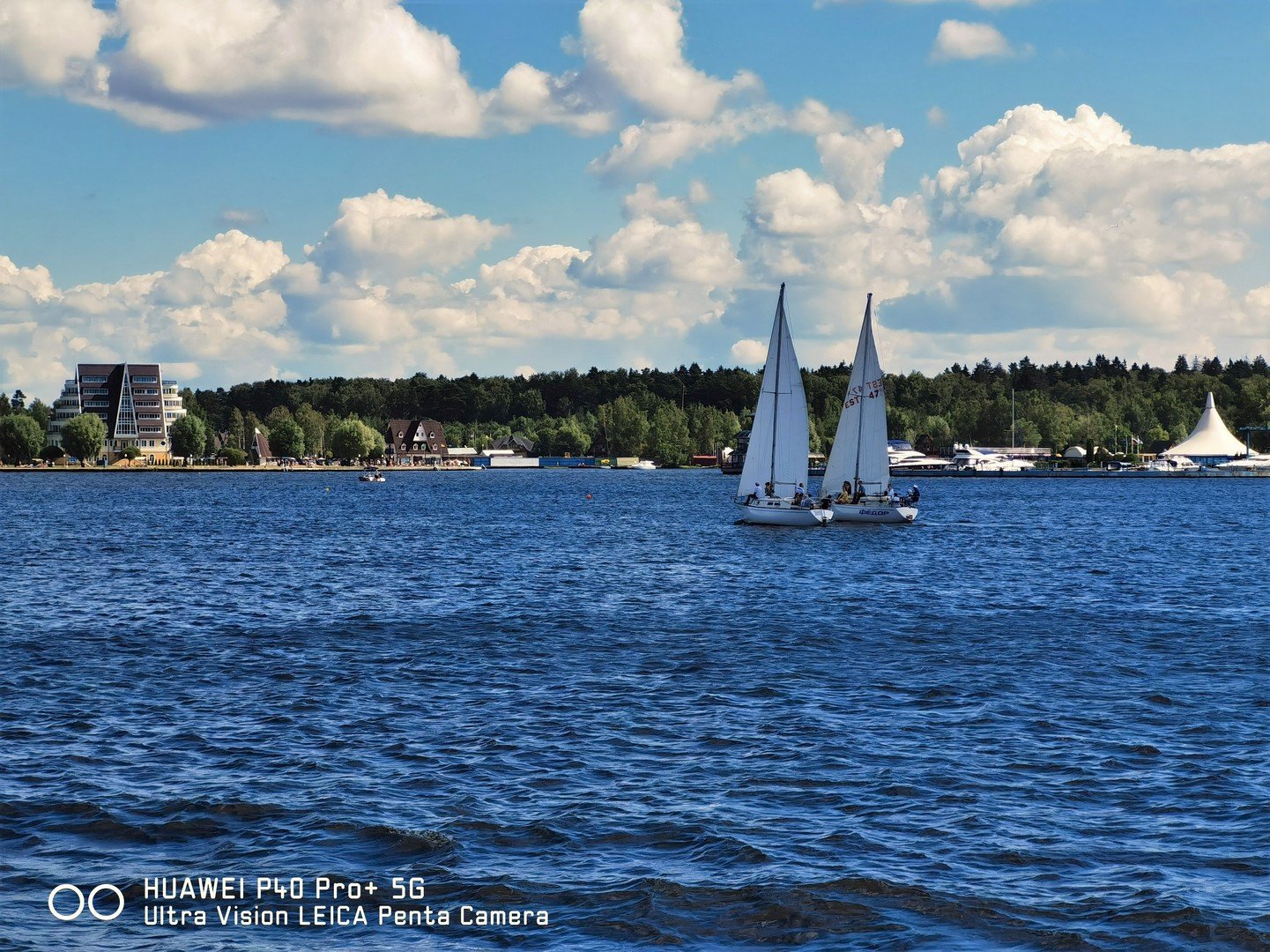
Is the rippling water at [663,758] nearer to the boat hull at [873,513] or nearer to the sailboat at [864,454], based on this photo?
the sailboat at [864,454]

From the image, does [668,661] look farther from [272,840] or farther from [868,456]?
[868,456]

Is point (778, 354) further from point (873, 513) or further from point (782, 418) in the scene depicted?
point (873, 513)

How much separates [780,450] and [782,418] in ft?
10.8

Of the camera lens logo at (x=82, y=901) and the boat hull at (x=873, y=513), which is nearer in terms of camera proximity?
the camera lens logo at (x=82, y=901)

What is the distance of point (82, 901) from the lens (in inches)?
768

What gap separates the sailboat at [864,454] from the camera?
104 metres

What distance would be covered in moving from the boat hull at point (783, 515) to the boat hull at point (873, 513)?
2.16 metres

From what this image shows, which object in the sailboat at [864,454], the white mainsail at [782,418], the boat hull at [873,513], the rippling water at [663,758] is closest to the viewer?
the rippling water at [663,758]

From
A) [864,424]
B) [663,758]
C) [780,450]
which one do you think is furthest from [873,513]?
[663,758]

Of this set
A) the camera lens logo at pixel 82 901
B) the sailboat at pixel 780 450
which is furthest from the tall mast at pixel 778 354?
the camera lens logo at pixel 82 901

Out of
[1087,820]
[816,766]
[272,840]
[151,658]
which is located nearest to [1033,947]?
[1087,820]

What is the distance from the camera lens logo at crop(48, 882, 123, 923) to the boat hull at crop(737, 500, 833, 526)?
84215 mm

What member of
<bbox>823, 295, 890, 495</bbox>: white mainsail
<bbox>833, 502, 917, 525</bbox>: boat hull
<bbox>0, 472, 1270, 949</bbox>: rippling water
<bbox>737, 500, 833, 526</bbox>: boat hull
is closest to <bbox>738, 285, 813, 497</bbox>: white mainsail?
<bbox>737, 500, 833, 526</bbox>: boat hull

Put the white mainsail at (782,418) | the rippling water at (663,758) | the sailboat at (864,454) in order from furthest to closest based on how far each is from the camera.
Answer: the sailboat at (864,454) → the white mainsail at (782,418) → the rippling water at (663,758)
